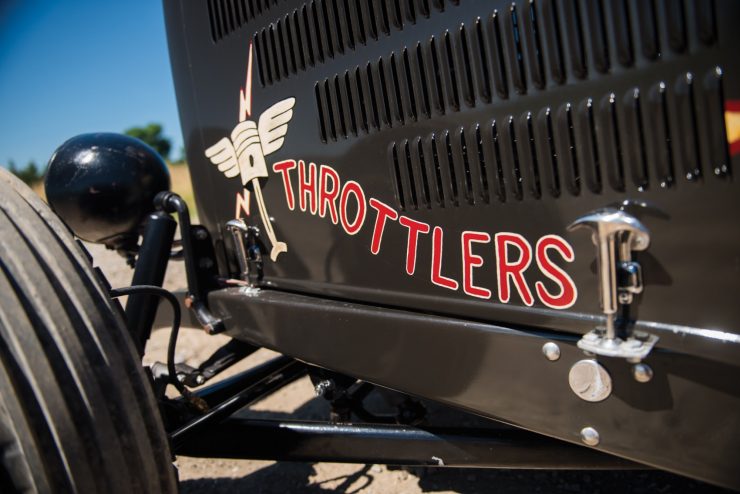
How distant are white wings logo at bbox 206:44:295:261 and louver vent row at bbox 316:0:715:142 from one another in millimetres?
221

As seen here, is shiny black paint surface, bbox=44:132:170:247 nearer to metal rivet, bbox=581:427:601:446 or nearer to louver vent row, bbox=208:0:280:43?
louver vent row, bbox=208:0:280:43

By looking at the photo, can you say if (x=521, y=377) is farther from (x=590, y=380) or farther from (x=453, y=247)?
(x=453, y=247)

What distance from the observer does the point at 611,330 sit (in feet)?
3.70

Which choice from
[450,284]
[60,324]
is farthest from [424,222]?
[60,324]

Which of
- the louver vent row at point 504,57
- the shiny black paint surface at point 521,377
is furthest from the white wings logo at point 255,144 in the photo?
the shiny black paint surface at point 521,377

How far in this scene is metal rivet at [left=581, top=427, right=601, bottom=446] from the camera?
1257 millimetres

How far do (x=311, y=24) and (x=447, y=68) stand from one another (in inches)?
20.8

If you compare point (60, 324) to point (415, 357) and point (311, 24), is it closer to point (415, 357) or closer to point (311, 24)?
point (415, 357)

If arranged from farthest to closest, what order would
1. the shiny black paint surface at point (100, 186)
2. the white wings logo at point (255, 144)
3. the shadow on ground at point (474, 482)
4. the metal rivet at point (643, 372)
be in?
the shiny black paint surface at point (100, 186)
the shadow on ground at point (474, 482)
the white wings logo at point (255, 144)
the metal rivet at point (643, 372)

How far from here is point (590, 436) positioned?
4.15 ft

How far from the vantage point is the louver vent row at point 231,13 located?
1899 mm

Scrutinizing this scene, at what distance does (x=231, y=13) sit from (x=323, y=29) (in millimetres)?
496

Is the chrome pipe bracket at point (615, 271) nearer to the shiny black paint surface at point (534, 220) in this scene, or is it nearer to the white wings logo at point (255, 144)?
the shiny black paint surface at point (534, 220)

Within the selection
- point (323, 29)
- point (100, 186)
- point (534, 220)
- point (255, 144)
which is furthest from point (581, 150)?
point (100, 186)
